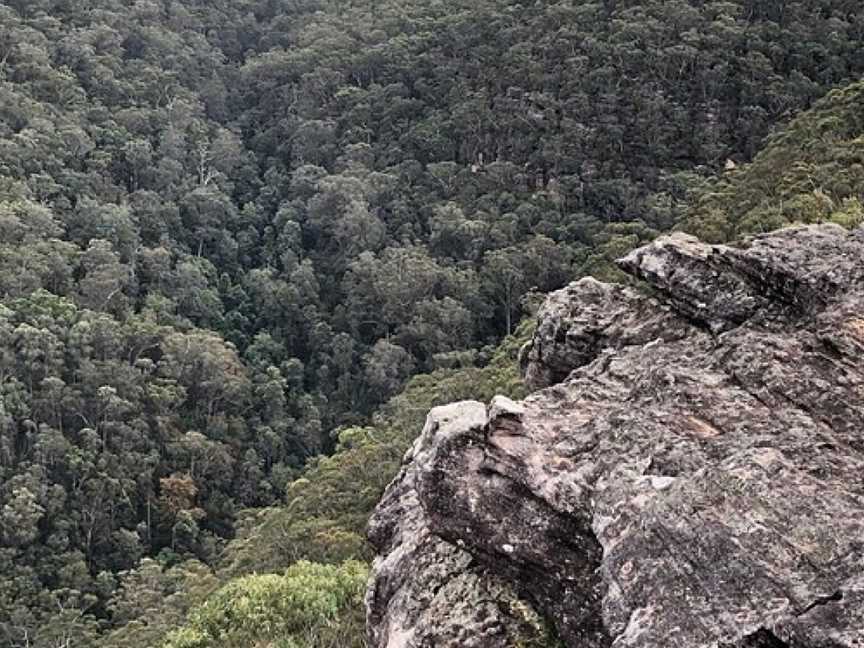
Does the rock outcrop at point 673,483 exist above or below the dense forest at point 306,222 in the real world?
above

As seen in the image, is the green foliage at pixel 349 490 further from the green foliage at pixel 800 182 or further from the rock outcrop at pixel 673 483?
the rock outcrop at pixel 673 483

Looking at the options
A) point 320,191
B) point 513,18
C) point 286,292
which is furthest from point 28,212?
point 513,18

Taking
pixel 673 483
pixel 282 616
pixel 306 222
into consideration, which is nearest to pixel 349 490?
pixel 282 616

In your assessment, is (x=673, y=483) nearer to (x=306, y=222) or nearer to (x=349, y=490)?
(x=349, y=490)

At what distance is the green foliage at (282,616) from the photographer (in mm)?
13594

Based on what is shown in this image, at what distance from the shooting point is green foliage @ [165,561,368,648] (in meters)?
13.6

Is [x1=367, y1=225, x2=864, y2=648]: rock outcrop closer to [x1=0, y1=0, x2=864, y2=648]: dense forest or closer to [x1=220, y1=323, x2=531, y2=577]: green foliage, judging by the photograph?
[x1=220, y1=323, x2=531, y2=577]: green foliage

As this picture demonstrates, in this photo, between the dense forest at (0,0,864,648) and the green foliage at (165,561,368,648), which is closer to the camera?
the green foliage at (165,561,368,648)

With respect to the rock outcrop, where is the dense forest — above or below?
below

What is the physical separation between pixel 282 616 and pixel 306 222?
3746 cm

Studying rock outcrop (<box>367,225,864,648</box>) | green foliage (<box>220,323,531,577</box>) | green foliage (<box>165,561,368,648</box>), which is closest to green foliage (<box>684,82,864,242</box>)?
green foliage (<box>220,323,531,577</box>)

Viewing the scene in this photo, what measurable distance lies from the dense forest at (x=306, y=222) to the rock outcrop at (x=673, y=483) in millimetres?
11370

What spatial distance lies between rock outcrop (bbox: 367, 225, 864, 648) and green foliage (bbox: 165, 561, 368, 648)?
163 inches

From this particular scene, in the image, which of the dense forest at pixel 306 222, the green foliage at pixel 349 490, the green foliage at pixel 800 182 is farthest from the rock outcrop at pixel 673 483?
the dense forest at pixel 306 222
